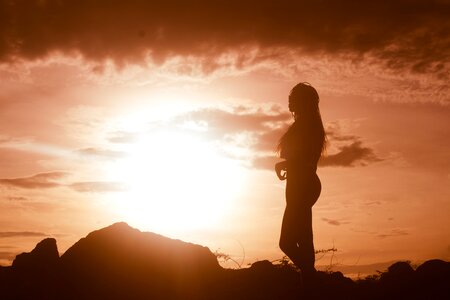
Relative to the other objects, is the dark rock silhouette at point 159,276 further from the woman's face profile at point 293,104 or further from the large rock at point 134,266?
the woman's face profile at point 293,104

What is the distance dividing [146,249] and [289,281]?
290cm

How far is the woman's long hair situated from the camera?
24.6 feet

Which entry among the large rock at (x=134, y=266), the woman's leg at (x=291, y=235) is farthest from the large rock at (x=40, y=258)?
the woman's leg at (x=291, y=235)

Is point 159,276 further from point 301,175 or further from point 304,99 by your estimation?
point 304,99

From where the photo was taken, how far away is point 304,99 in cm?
755

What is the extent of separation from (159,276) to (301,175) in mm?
3970

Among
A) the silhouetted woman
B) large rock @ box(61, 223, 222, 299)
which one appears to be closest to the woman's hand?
the silhouetted woman

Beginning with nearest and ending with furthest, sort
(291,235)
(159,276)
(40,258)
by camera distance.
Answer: (291,235) < (159,276) < (40,258)

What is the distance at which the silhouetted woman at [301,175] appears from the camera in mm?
7281

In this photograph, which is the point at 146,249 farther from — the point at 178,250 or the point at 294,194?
the point at 294,194

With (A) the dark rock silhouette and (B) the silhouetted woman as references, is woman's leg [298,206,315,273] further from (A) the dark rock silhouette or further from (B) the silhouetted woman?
(A) the dark rock silhouette

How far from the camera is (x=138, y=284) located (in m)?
9.51

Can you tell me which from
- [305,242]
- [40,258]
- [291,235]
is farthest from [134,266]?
[305,242]

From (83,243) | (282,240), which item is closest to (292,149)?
(282,240)
